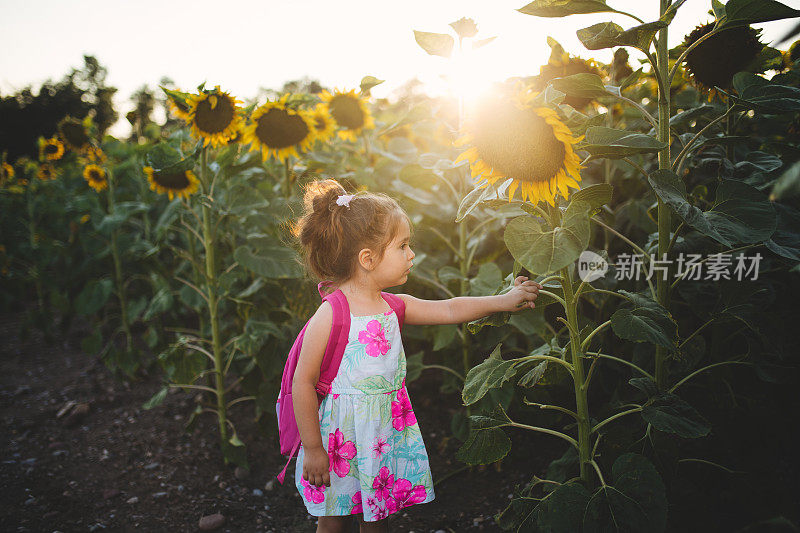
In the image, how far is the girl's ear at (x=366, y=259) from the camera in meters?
1.51

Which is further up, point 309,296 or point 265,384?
point 309,296

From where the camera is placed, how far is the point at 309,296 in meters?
2.43

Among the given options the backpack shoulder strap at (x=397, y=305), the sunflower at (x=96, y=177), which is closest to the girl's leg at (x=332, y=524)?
the backpack shoulder strap at (x=397, y=305)

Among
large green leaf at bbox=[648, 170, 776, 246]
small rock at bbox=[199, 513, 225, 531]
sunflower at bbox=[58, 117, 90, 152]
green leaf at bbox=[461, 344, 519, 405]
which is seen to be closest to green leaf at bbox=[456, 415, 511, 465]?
green leaf at bbox=[461, 344, 519, 405]

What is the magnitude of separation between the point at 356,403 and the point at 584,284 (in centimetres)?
70

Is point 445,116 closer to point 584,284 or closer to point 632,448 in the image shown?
point 584,284

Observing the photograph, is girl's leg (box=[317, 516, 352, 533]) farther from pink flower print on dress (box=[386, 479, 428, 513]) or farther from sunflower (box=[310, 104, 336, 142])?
sunflower (box=[310, 104, 336, 142])

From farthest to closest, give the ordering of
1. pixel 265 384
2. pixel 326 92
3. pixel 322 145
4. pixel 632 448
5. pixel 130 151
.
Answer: pixel 130 151 → pixel 322 145 → pixel 326 92 → pixel 265 384 → pixel 632 448

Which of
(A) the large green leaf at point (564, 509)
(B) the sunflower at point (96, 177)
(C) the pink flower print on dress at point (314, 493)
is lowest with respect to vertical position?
(C) the pink flower print on dress at point (314, 493)

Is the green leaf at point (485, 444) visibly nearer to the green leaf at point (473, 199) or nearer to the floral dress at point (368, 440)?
the floral dress at point (368, 440)

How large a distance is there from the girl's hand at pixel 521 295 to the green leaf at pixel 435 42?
0.89 meters

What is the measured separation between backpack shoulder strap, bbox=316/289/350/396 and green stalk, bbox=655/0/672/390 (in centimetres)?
86

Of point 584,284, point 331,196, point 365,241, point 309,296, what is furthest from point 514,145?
point 309,296

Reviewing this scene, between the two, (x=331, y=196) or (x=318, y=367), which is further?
(x=331, y=196)
